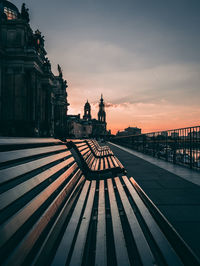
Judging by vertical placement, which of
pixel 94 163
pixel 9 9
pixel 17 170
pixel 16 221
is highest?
pixel 9 9

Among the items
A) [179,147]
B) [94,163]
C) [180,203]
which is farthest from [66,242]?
[179,147]

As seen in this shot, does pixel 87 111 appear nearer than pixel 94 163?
No

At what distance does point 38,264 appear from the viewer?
107 centimetres

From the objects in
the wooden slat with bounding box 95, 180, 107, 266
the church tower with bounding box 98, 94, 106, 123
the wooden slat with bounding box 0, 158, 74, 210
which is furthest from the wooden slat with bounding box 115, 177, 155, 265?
the church tower with bounding box 98, 94, 106, 123

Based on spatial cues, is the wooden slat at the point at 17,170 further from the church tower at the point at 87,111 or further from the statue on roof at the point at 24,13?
the church tower at the point at 87,111

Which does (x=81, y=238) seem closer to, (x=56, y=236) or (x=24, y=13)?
(x=56, y=236)

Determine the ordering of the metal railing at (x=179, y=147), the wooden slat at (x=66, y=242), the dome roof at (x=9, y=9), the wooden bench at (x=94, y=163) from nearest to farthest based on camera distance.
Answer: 1. the wooden slat at (x=66, y=242)
2. the wooden bench at (x=94, y=163)
3. the metal railing at (x=179, y=147)
4. the dome roof at (x=9, y=9)

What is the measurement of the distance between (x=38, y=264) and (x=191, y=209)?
2.54m

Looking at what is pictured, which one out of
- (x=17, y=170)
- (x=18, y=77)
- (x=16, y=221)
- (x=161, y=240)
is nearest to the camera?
(x=16, y=221)

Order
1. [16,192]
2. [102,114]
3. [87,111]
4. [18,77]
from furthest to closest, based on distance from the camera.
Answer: [102,114] < [87,111] < [18,77] < [16,192]

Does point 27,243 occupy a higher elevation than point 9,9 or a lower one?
lower

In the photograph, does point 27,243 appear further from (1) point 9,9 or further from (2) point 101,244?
(1) point 9,9

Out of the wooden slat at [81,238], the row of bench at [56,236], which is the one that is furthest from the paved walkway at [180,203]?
the wooden slat at [81,238]

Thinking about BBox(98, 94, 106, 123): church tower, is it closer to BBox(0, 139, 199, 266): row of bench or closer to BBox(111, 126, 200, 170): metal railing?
BBox(111, 126, 200, 170): metal railing
